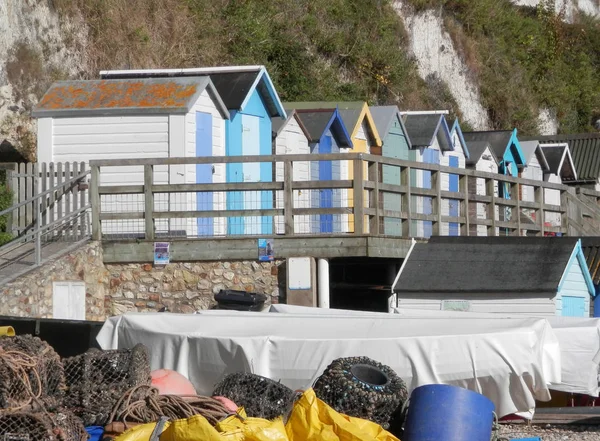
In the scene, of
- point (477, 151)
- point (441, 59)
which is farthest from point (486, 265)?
point (441, 59)

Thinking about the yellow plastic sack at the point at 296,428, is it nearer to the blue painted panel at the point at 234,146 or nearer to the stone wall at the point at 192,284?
the stone wall at the point at 192,284

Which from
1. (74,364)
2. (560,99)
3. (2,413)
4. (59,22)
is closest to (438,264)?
(74,364)

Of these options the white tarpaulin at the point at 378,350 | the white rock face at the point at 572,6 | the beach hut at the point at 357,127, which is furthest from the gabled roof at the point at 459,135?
the white rock face at the point at 572,6

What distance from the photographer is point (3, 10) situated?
2255cm

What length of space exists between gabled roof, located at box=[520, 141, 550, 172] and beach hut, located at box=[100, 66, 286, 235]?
15.5 m

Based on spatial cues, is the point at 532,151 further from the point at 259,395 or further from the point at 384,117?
the point at 259,395

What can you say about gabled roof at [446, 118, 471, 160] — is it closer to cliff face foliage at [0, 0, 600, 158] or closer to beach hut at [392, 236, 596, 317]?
cliff face foliage at [0, 0, 600, 158]

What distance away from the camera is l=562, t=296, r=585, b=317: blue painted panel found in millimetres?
15802

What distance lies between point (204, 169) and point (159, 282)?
2.54 m

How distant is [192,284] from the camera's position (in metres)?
15.3

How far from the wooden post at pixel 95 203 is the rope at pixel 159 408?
6617 mm

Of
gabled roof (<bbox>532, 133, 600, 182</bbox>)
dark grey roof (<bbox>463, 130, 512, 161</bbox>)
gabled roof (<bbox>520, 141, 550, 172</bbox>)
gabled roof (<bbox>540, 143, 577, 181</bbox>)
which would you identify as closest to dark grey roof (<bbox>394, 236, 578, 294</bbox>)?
dark grey roof (<bbox>463, 130, 512, 161</bbox>)

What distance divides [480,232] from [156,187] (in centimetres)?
839

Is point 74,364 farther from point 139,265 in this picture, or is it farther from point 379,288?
point 379,288
